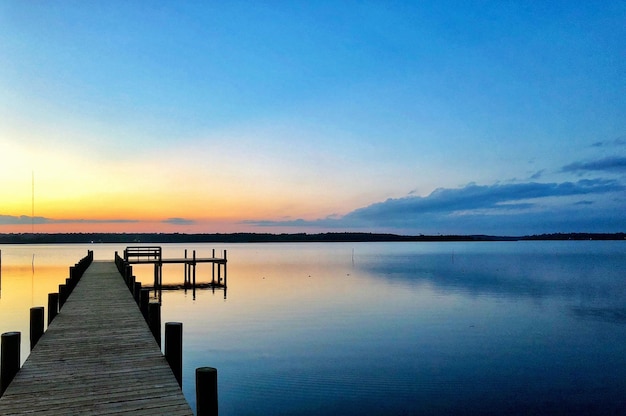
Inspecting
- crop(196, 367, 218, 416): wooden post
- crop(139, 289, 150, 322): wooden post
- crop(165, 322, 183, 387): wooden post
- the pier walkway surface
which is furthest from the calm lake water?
crop(196, 367, 218, 416): wooden post

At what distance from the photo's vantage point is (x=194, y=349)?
728 inches

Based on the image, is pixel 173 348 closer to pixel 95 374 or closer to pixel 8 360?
pixel 95 374

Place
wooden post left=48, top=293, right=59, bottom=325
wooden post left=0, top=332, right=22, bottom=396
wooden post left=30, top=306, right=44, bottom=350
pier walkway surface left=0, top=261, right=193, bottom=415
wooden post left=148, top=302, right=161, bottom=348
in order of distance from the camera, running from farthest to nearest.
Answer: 1. wooden post left=48, top=293, right=59, bottom=325
2. wooden post left=148, top=302, right=161, bottom=348
3. wooden post left=30, top=306, right=44, bottom=350
4. wooden post left=0, top=332, right=22, bottom=396
5. pier walkway surface left=0, top=261, right=193, bottom=415

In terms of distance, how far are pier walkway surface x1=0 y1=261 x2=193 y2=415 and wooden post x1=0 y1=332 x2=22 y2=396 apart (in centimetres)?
13

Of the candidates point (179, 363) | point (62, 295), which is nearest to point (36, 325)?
point (179, 363)

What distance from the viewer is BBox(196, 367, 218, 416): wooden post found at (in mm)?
5684

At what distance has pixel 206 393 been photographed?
5688 mm

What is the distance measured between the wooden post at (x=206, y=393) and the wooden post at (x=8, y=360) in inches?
159

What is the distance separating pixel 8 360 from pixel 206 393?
166 inches

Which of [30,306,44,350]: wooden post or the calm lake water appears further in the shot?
the calm lake water

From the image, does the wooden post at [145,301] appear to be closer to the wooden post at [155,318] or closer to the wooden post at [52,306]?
the wooden post at [155,318]

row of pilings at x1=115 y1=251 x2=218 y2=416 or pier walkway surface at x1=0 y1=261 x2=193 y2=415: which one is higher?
row of pilings at x1=115 y1=251 x2=218 y2=416

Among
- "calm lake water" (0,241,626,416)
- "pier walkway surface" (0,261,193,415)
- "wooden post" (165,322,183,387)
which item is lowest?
"calm lake water" (0,241,626,416)

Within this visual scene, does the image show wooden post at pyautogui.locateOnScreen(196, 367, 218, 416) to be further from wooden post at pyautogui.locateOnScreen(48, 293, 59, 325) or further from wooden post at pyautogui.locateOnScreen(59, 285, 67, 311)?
wooden post at pyautogui.locateOnScreen(59, 285, 67, 311)
